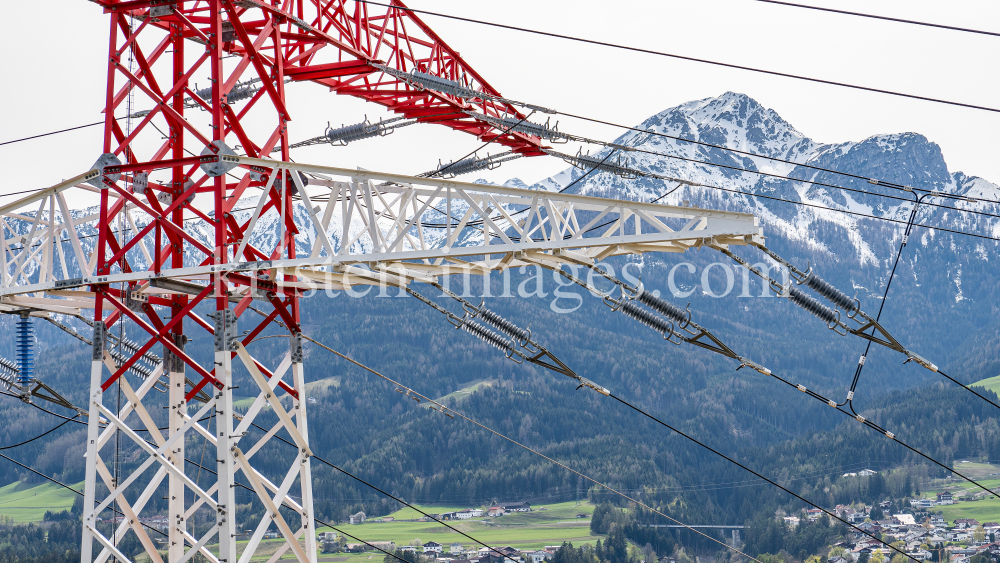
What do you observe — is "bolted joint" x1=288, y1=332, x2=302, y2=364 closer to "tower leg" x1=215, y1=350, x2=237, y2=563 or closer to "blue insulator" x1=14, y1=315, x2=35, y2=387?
"tower leg" x1=215, y1=350, x2=237, y2=563

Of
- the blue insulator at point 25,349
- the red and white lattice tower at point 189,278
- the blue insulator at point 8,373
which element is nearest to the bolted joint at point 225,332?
the red and white lattice tower at point 189,278

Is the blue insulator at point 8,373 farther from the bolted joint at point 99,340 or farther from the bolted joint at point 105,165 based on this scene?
the bolted joint at point 105,165

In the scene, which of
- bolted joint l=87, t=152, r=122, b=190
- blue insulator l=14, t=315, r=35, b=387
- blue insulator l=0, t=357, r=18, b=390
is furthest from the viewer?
blue insulator l=0, t=357, r=18, b=390

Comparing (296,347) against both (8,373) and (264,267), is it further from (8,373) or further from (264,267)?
(8,373)

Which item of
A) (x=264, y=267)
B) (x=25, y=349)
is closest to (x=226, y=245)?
(x=264, y=267)

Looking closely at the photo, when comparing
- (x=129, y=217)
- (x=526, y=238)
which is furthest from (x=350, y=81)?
(x=526, y=238)

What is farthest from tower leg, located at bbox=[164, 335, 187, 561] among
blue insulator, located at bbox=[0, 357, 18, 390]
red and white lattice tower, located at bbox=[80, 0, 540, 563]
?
blue insulator, located at bbox=[0, 357, 18, 390]

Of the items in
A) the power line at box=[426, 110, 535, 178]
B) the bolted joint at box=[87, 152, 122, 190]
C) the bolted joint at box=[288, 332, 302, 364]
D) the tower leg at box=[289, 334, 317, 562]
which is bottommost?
the tower leg at box=[289, 334, 317, 562]

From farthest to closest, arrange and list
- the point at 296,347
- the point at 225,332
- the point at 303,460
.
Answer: the point at 296,347 < the point at 303,460 < the point at 225,332

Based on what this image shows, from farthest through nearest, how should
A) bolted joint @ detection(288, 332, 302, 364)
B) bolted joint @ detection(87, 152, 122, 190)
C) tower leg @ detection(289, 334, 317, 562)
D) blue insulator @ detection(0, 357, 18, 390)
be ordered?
blue insulator @ detection(0, 357, 18, 390)
bolted joint @ detection(288, 332, 302, 364)
tower leg @ detection(289, 334, 317, 562)
bolted joint @ detection(87, 152, 122, 190)

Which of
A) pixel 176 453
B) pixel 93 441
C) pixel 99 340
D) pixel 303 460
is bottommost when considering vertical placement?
pixel 303 460
